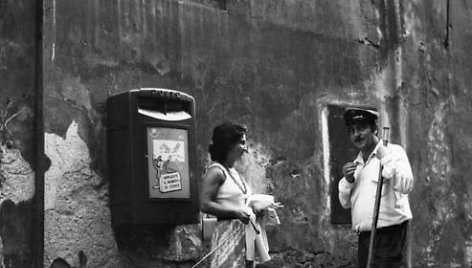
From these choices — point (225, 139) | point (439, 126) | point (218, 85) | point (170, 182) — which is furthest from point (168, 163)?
point (439, 126)

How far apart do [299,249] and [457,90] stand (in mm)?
2737

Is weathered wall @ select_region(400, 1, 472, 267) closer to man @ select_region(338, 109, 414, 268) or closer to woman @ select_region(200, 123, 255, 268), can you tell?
man @ select_region(338, 109, 414, 268)

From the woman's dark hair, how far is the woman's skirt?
1.51 ft

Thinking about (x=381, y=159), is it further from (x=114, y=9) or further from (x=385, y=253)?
(x=114, y=9)

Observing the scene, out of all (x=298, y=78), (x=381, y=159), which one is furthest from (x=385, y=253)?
(x=298, y=78)

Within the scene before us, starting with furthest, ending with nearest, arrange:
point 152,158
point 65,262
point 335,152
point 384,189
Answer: point 335,152 < point 384,189 < point 152,158 < point 65,262

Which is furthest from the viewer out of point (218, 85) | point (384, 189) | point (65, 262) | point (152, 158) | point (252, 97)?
point (252, 97)

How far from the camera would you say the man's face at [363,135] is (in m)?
6.35

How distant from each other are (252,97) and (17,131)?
84.3 inches

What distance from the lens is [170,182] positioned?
6086 mm

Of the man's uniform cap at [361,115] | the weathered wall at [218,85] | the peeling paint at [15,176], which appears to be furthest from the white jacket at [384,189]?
the peeling paint at [15,176]

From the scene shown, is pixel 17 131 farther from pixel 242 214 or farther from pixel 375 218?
pixel 375 218

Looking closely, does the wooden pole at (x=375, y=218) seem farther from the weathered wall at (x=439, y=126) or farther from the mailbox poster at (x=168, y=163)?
the weathered wall at (x=439, y=126)

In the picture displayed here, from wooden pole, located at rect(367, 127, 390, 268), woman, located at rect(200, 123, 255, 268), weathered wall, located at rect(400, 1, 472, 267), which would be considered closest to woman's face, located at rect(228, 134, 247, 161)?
woman, located at rect(200, 123, 255, 268)
